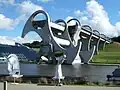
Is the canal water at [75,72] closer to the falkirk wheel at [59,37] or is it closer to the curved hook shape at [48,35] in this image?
the falkirk wheel at [59,37]

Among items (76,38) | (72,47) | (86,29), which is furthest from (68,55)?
(86,29)

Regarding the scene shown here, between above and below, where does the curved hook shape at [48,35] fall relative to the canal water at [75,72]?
above

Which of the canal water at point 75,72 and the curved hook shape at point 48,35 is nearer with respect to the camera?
the canal water at point 75,72

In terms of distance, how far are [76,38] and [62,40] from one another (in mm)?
9052

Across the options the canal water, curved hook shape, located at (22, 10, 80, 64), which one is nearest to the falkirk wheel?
curved hook shape, located at (22, 10, 80, 64)

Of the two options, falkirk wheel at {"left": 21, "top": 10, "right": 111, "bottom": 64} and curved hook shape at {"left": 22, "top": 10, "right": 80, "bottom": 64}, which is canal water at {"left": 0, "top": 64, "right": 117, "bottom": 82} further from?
curved hook shape at {"left": 22, "top": 10, "right": 80, "bottom": 64}

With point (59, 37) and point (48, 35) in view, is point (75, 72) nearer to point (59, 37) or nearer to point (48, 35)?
point (48, 35)

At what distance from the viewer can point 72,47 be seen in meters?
84.2

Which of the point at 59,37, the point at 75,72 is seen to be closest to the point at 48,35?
the point at 59,37

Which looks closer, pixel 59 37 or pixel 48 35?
pixel 48 35

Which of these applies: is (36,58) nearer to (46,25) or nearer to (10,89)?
(46,25)

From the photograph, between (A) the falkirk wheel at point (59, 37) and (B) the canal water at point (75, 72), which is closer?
(B) the canal water at point (75, 72)

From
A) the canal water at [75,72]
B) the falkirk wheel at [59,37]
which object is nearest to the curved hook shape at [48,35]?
the falkirk wheel at [59,37]

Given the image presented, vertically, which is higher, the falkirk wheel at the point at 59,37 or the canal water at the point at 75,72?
the falkirk wheel at the point at 59,37
